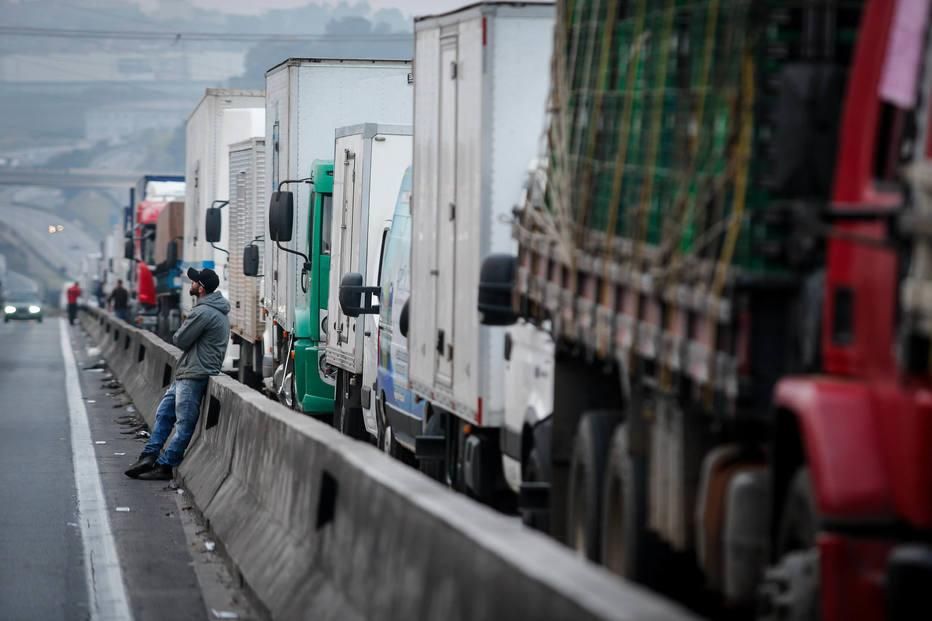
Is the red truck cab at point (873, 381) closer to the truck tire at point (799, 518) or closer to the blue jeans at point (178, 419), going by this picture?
the truck tire at point (799, 518)

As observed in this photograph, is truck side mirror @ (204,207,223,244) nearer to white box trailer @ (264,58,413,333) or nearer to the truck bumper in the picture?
white box trailer @ (264,58,413,333)

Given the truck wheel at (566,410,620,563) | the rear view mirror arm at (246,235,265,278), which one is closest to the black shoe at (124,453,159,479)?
the rear view mirror arm at (246,235,265,278)

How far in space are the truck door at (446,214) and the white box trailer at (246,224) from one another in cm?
1259

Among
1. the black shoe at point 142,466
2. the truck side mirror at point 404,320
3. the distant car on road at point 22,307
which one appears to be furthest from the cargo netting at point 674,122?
the distant car on road at point 22,307

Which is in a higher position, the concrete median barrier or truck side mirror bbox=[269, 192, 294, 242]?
truck side mirror bbox=[269, 192, 294, 242]

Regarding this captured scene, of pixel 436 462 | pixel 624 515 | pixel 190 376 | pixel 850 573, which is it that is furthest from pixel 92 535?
pixel 850 573

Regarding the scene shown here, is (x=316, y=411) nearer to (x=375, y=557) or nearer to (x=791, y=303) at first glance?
(x=375, y=557)

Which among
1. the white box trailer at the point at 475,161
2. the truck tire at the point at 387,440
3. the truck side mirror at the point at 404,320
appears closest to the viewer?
the white box trailer at the point at 475,161

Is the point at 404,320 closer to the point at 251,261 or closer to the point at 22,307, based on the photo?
the point at 251,261

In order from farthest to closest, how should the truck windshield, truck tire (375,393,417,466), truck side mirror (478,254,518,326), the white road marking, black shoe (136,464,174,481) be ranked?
the truck windshield → black shoe (136,464,174,481) → truck tire (375,393,417,466) → truck side mirror (478,254,518,326) → the white road marking

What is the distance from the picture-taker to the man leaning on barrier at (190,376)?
58.9ft

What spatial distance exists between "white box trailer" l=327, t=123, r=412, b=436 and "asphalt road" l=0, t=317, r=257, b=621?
2.16 m

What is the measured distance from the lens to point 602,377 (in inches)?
397

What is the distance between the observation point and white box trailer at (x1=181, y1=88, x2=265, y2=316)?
3198cm
